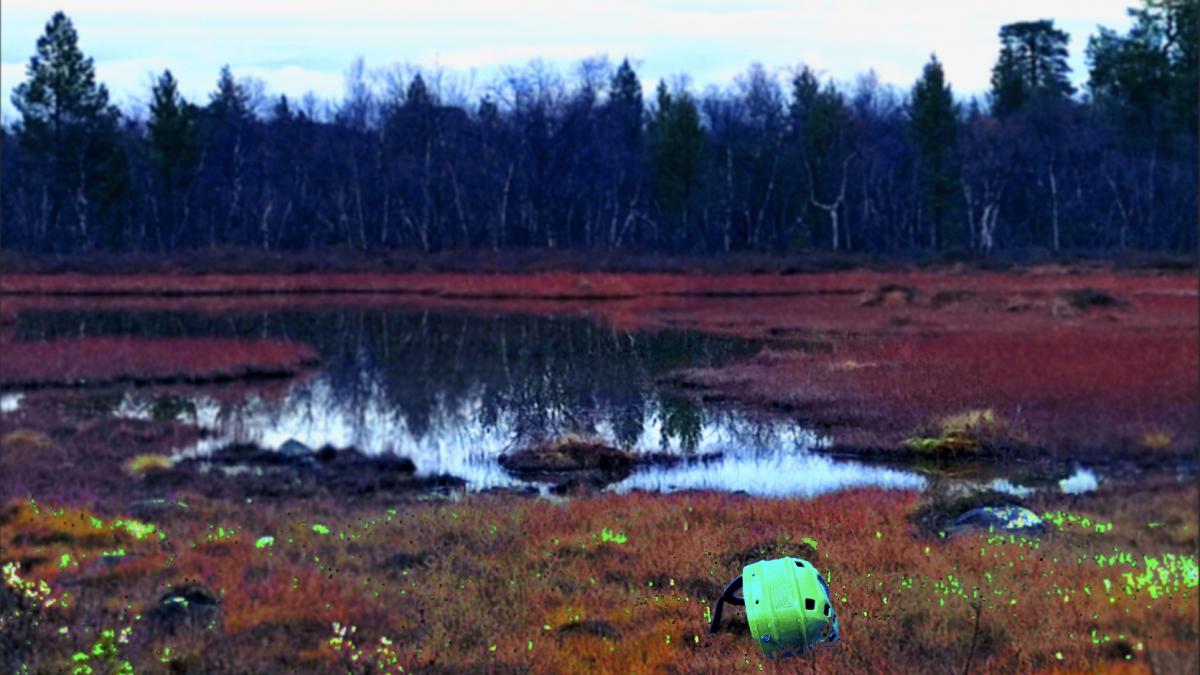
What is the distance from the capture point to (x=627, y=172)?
8438 centimetres

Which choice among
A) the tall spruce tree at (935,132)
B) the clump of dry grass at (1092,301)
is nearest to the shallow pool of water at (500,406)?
the clump of dry grass at (1092,301)

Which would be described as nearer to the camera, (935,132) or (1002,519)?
(1002,519)

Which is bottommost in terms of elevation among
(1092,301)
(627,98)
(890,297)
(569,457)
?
(569,457)

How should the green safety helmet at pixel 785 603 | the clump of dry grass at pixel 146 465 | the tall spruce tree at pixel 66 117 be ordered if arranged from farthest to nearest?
the tall spruce tree at pixel 66 117 → the clump of dry grass at pixel 146 465 → the green safety helmet at pixel 785 603

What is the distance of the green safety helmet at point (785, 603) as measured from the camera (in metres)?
7.36

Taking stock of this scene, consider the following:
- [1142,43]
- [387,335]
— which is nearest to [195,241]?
[387,335]

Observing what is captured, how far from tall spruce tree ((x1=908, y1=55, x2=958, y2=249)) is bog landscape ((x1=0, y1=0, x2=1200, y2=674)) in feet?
0.85

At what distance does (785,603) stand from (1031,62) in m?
99.8

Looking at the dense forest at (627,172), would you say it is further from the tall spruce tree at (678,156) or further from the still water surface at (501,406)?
the still water surface at (501,406)

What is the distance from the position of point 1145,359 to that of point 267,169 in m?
70.4

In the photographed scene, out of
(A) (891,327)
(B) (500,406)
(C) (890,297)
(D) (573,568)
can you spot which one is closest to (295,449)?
(B) (500,406)

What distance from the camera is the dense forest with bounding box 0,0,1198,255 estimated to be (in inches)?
3004

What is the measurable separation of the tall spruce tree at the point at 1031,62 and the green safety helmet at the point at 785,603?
8765 centimetres

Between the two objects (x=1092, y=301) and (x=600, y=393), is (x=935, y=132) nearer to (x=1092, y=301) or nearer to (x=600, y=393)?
(x=1092, y=301)
